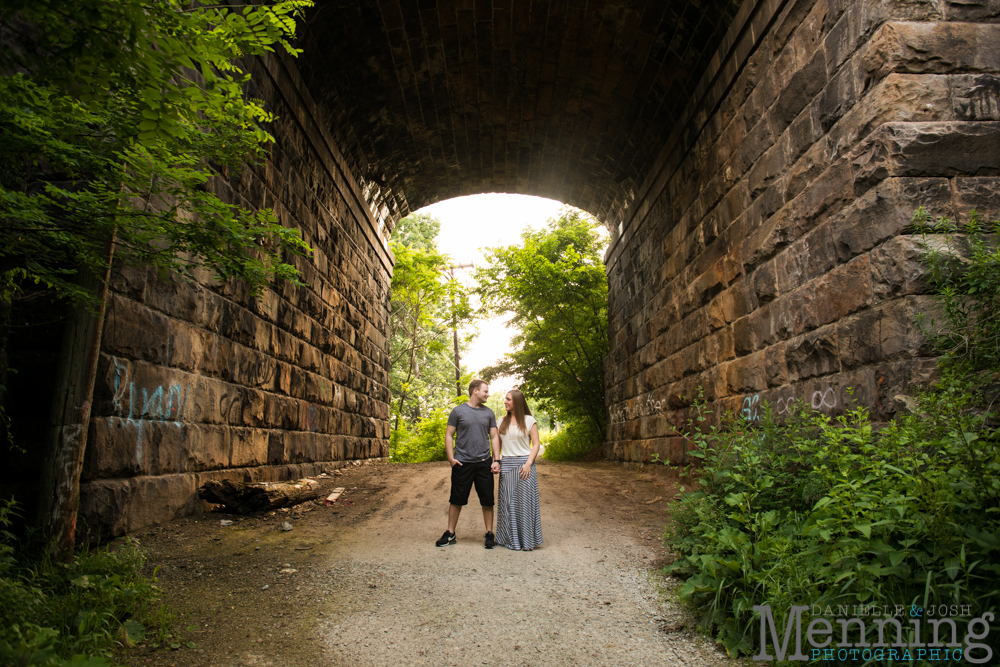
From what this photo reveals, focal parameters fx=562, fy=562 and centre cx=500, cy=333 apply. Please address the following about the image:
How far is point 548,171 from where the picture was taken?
1221 cm

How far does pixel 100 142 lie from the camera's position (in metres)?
3.06

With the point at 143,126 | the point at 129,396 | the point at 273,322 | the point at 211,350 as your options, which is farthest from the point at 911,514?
the point at 273,322

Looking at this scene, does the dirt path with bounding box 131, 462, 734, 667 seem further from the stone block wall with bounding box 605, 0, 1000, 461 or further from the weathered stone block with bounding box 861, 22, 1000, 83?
the weathered stone block with bounding box 861, 22, 1000, 83

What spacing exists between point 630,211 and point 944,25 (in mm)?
7117

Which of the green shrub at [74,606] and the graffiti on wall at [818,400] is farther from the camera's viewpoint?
the graffiti on wall at [818,400]

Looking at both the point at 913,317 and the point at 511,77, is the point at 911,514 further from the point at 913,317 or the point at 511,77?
the point at 511,77

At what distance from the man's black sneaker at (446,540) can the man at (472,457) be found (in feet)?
0.15

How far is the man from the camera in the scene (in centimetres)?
511

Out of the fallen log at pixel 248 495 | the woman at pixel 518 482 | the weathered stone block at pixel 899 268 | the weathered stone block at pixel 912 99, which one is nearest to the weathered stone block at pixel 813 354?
the weathered stone block at pixel 899 268

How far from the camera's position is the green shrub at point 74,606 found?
227cm

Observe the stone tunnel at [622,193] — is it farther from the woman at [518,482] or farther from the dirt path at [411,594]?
the woman at [518,482]

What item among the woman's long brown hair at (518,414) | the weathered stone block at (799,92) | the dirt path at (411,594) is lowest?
the dirt path at (411,594)

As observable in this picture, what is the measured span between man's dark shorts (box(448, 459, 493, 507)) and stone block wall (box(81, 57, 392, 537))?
92.9 inches

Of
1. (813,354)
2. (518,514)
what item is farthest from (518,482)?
(813,354)
